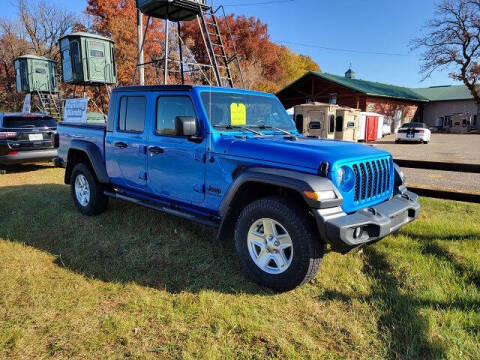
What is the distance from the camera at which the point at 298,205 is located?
304 centimetres

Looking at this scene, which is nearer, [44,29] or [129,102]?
[129,102]

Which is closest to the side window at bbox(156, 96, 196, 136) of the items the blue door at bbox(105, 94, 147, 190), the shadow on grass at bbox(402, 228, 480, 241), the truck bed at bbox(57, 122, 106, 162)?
the blue door at bbox(105, 94, 147, 190)

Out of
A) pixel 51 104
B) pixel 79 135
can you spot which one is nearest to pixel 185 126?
pixel 79 135

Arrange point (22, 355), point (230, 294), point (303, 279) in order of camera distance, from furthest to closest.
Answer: point (230, 294), point (303, 279), point (22, 355)

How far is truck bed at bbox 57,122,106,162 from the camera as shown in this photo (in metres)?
5.08

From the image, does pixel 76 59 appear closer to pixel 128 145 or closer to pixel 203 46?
pixel 128 145

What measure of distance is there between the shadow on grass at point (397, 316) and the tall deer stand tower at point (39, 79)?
21878 mm

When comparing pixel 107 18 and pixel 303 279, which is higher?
pixel 107 18

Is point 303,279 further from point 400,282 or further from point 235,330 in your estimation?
point 400,282

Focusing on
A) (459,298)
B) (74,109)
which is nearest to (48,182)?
(74,109)

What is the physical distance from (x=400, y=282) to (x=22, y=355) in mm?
3246

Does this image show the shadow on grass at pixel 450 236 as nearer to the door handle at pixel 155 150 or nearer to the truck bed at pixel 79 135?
the door handle at pixel 155 150

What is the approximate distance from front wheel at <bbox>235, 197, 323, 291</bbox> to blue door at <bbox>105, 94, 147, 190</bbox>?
1.80 m

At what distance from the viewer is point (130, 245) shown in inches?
167
